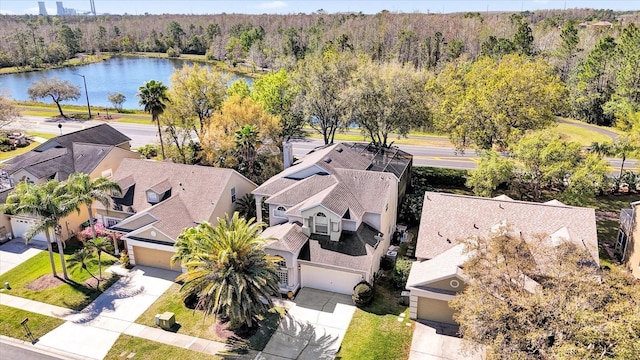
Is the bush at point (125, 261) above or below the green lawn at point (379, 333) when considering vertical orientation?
above

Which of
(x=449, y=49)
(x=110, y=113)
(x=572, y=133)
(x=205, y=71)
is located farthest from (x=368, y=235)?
(x=449, y=49)

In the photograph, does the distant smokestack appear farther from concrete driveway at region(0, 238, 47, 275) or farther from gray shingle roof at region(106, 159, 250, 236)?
concrete driveway at region(0, 238, 47, 275)


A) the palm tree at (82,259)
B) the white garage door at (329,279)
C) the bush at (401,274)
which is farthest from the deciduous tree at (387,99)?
the palm tree at (82,259)

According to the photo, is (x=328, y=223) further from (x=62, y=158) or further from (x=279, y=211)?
(x=62, y=158)

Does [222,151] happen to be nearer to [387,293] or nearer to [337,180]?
[337,180]

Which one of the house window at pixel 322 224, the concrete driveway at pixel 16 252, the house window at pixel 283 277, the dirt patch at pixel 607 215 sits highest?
the house window at pixel 322 224

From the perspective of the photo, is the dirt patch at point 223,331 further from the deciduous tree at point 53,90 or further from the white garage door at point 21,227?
the deciduous tree at point 53,90

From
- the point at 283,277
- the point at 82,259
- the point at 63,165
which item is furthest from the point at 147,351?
the point at 63,165
